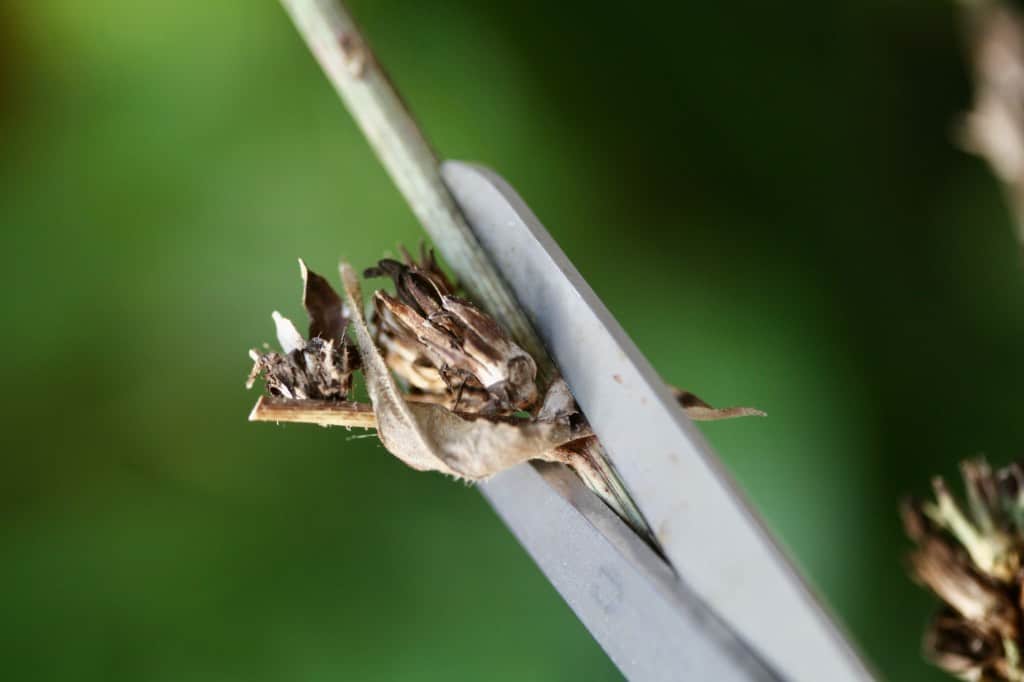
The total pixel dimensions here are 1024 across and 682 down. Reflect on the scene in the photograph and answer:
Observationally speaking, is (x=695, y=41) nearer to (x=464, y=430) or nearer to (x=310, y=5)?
(x=310, y=5)

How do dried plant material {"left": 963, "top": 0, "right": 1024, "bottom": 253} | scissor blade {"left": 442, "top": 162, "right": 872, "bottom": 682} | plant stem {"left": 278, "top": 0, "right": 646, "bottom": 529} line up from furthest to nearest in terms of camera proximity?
dried plant material {"left": 963, "top": 0, "right": 1024, "bottom": 253}
plant stem {"left": 278, "top": 0, "right": 646, "bottom": 529}
scissor blade {"left": 442, "top": 162, "right": 872, "bottom": 682}

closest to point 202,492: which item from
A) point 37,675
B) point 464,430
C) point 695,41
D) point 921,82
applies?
point 37,675

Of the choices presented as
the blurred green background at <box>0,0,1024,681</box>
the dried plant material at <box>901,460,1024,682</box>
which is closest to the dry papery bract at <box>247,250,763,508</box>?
the dried plant material at <box>901,460,1024,682</box>

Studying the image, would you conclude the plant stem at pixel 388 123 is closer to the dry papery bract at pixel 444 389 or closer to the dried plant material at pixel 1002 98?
the dry papery bract at pixel 444 389

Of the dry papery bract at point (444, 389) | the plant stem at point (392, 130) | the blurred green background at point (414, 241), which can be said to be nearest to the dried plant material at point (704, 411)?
the dry papery bract at point (444, 389)

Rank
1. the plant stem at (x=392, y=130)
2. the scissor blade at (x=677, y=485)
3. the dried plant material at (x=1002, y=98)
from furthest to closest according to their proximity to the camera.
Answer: the dried plant material at (x=1002, y=98), the plant stem at (x=392, y=130), the scissor blade at (x=677, y=485)

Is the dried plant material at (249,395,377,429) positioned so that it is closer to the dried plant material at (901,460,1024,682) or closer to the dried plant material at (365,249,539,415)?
the dried plant material at (365,249,539,415)

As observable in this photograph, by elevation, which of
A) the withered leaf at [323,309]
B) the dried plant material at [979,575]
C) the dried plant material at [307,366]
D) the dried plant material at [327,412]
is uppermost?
the withered leaf at [323,309]
